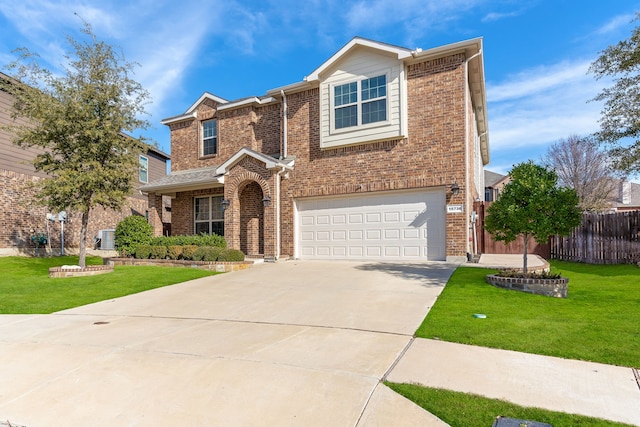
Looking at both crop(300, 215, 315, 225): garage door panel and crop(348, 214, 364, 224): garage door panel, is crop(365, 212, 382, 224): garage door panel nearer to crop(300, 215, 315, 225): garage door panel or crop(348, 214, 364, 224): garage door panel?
crop(348, 214, 364, 224): garage door panel

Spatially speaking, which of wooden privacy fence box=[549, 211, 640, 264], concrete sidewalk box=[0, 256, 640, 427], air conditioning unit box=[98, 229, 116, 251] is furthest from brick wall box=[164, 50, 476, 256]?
air conditioning unit box=[98, 229, 116, 251]

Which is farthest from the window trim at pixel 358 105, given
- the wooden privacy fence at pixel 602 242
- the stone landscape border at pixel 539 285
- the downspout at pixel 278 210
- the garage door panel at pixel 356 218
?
the stone landscape border at pixel 539 285

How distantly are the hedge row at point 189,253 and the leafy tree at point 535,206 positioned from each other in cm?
779

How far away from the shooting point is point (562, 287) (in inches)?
275

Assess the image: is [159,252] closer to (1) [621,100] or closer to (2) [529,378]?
(2) [529,378]

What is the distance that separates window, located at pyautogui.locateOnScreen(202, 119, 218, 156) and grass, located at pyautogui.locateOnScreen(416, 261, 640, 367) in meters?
12.6

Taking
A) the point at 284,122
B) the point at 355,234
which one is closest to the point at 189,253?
the point at 355,234

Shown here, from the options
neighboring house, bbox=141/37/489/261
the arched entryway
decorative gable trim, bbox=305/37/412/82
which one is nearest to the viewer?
neighboring house, bbox=141/37/489/261

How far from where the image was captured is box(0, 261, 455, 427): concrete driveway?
304 centimetres

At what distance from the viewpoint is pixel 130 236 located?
13867 mm

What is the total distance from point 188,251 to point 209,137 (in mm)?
6864

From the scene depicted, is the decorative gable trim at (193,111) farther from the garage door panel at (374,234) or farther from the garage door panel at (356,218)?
the garage door panel at (374,234)

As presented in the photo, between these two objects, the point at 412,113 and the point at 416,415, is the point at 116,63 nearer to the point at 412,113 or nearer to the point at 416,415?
the point at 412,113

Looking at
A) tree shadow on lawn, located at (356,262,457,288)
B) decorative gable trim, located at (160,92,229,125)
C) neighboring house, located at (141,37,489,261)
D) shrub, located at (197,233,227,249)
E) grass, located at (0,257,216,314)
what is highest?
decorative gable trim, located at (160,92,229,125)
